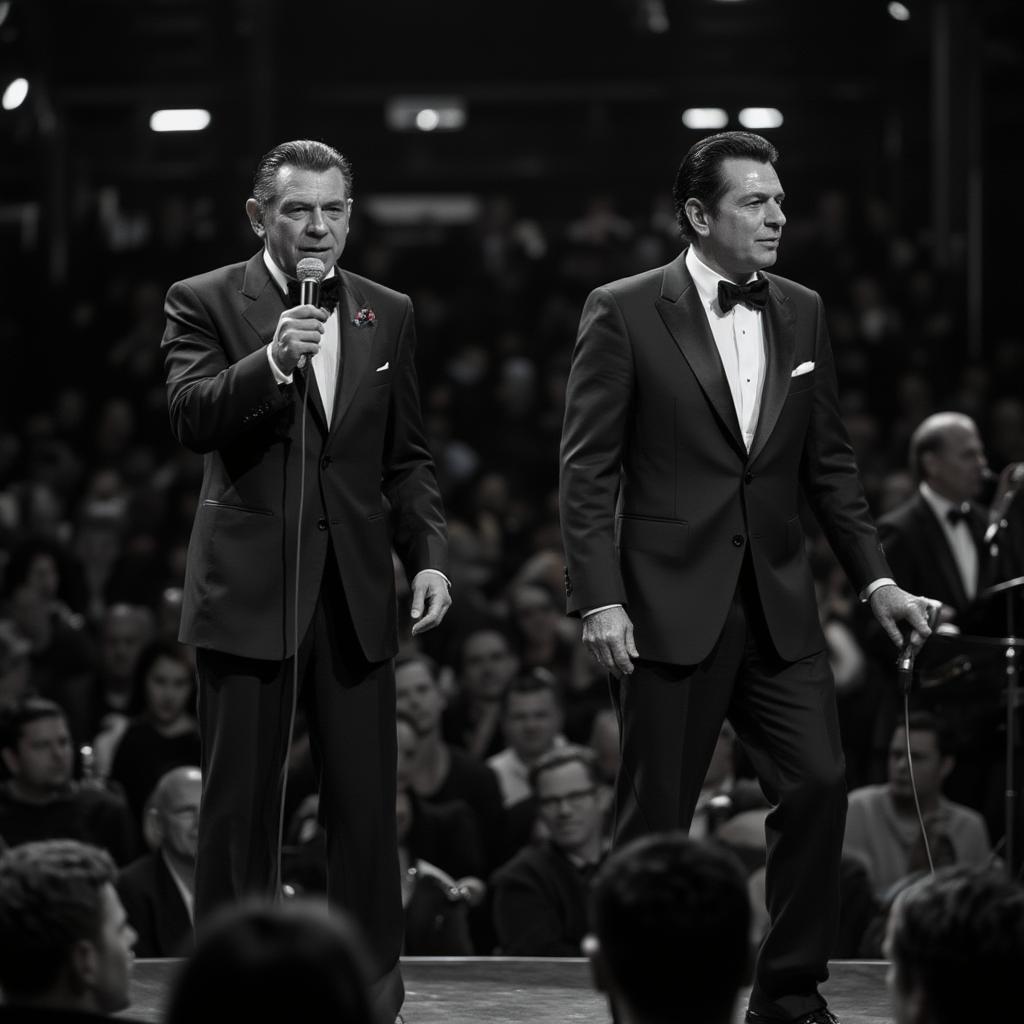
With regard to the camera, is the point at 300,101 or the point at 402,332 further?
the point at 300,101

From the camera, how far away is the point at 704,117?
632 inches

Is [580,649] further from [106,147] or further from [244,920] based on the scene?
[106,147]

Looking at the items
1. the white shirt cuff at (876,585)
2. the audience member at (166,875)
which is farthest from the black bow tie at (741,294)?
the audience member at (166,875)

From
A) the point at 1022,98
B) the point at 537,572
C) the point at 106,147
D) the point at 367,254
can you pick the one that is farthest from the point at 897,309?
the point at 106,147

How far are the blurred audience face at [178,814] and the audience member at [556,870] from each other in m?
0.87

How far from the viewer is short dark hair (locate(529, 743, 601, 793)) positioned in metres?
5.69

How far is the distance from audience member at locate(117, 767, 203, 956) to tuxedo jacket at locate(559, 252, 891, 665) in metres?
2.19

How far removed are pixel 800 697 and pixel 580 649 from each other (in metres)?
4.15

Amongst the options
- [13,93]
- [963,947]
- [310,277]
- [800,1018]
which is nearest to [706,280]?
[310,277]

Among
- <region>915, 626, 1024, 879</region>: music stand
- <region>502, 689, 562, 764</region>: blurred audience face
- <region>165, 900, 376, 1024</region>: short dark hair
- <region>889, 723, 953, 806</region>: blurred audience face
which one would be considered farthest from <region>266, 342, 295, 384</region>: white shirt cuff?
<region>502, 689, 562, 764</region>: blurred audience face

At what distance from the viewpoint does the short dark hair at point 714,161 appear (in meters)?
3.49

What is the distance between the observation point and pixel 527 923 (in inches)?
214

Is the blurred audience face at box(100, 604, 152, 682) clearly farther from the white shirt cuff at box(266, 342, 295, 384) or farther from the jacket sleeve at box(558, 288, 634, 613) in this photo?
the white shirt cuff at box(266, 342, 295, 384)

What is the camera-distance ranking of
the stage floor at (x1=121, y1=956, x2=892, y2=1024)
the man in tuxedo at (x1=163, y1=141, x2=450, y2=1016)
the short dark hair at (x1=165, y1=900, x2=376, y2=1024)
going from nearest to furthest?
the short dark hair at (x1=165, y1=900, x2=376, y2=1024) → the man in tuxedo at (x1=163, y1=141, x2=450, y2=1016) → the stage floor at (x1=121, y1=956, x2=892, y2=1024)
